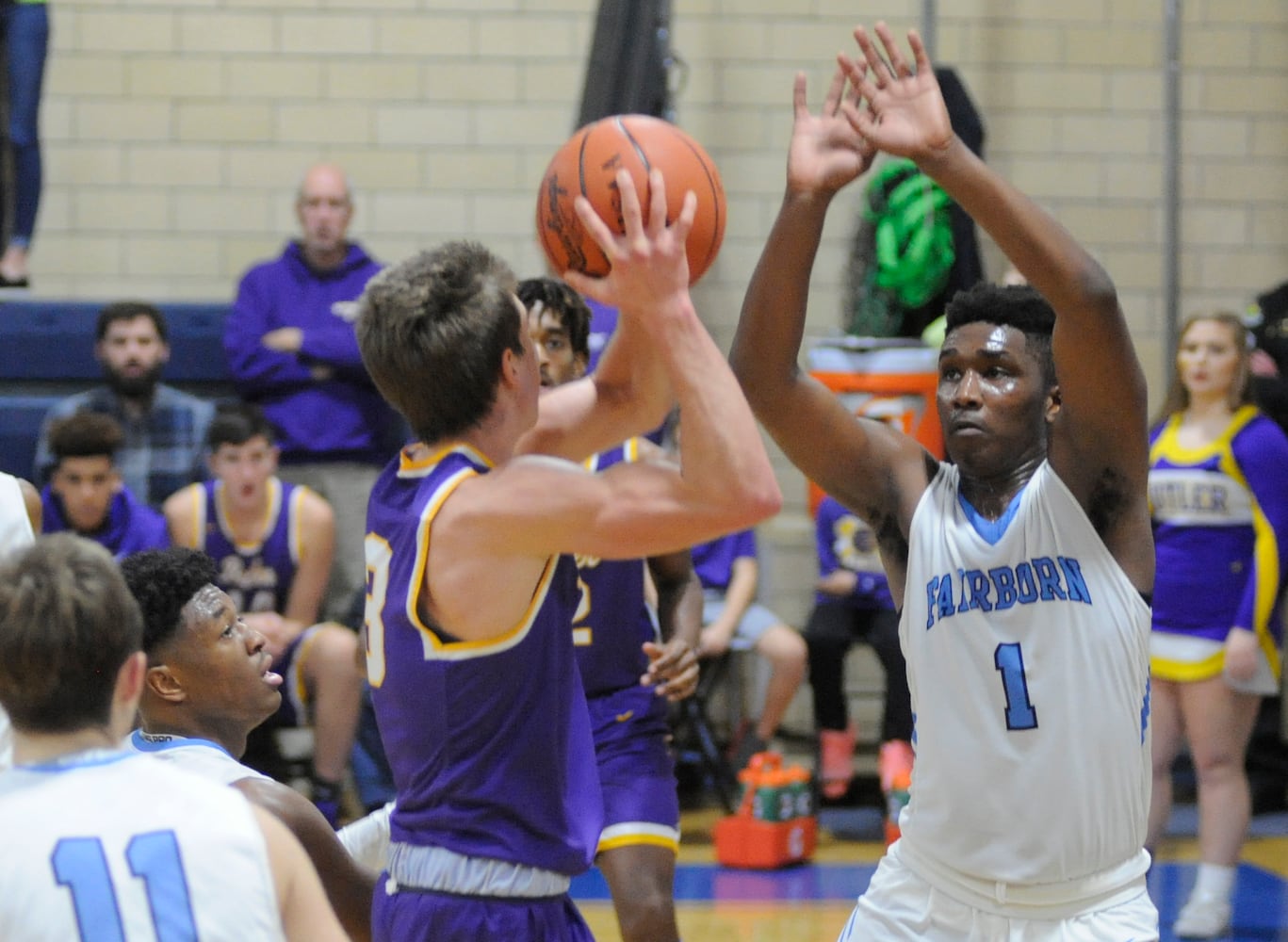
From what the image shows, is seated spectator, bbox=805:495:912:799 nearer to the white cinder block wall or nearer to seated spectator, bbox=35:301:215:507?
the white cinder block wall

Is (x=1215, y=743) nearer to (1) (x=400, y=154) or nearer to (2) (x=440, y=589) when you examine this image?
(2) (x=440, y=589)

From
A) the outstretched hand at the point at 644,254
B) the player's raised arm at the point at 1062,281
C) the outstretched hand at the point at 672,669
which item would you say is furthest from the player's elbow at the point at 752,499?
the outstretched hand at the point at 672,669

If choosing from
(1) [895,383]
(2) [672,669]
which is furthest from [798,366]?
(1) [895,383]

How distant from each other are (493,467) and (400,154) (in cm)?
640

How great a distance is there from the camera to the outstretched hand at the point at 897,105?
2.88 meters

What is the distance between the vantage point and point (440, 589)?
260cm

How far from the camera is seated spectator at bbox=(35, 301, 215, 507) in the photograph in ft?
23.1

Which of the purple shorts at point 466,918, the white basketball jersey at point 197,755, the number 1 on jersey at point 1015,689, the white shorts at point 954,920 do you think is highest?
the number 1 on jersey at point 1015,689

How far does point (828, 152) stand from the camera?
3041 millimetres

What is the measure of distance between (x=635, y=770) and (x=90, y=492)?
9.66 ft

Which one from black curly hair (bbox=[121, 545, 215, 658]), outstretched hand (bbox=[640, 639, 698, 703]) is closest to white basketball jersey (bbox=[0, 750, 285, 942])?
black curly hair (bbox=[121, 545, 215, 658])

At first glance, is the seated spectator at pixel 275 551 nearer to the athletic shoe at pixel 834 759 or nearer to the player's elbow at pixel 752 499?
the athletic shoe at pixel 834 759

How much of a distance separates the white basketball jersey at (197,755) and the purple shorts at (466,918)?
1.00 feet

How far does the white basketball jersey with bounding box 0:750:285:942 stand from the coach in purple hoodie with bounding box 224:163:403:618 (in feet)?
17.2
